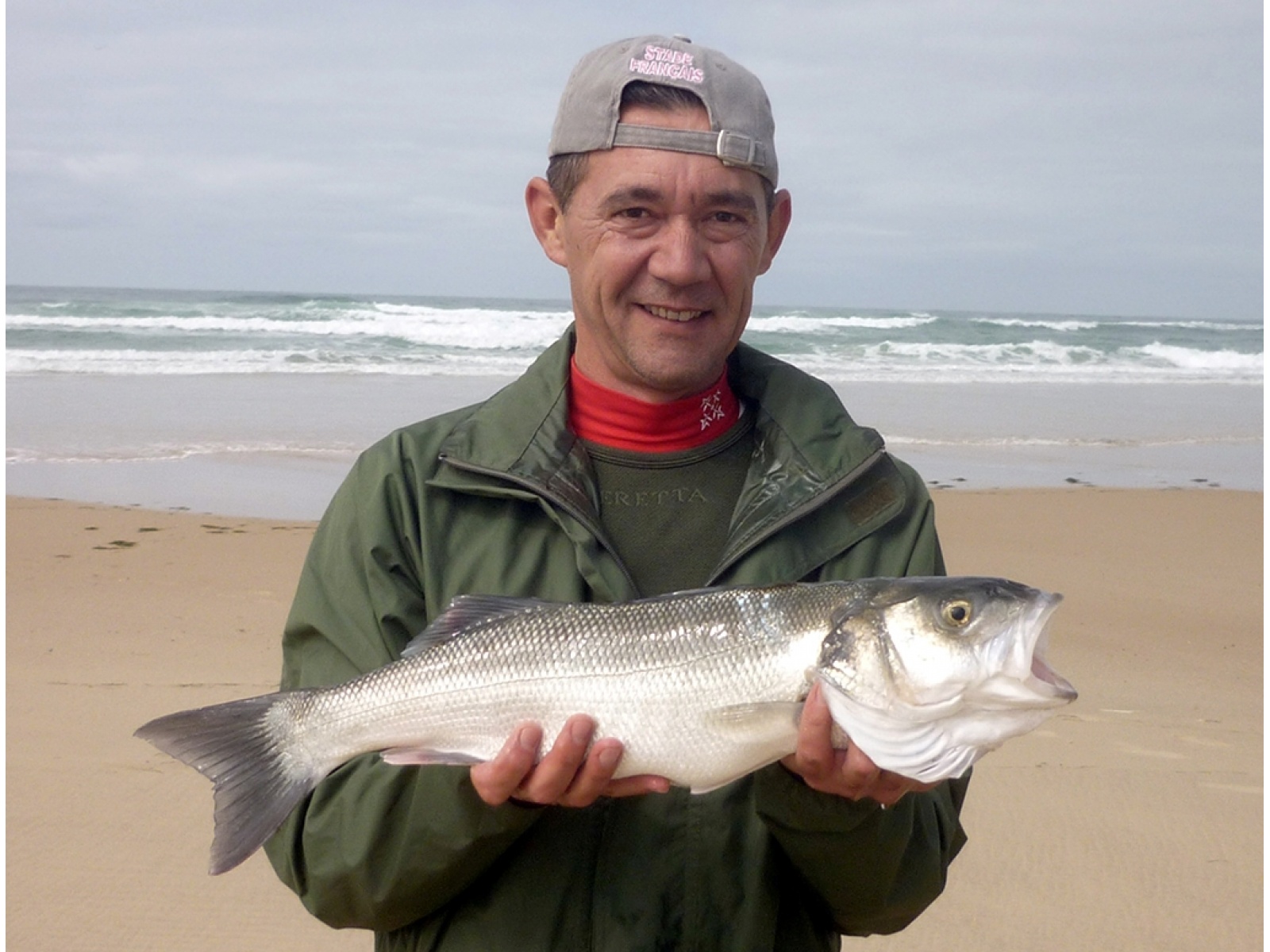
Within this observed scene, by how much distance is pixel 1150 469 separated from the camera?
16.2m

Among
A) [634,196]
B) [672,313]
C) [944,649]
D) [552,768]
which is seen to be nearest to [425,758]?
[552,768]

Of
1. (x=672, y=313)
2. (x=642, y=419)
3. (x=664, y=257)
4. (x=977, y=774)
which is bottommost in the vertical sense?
(x=977, y=774)

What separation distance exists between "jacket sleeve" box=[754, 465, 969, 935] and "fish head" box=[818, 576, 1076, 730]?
220 millimetres

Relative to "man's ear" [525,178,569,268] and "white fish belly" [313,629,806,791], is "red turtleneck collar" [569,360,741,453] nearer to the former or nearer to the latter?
"man's ear" [525,178,569,268]

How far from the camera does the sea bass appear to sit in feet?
7.56

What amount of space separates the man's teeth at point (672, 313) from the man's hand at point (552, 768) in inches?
36.4

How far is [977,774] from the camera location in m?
6.43

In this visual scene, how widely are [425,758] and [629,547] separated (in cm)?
62

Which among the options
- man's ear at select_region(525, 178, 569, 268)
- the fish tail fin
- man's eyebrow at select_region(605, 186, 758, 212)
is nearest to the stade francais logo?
man's eyebrow at select_region(605, 186, 758, 212)

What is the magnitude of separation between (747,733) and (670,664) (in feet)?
0.60

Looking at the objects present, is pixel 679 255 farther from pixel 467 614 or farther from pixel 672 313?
pixel 467 614

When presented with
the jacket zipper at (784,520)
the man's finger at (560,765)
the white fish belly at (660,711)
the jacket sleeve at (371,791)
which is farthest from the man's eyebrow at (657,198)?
the man's finger at (560,765)

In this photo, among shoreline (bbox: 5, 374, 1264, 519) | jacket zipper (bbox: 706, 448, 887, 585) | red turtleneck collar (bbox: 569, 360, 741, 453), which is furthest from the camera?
shoreline (bbox: 5, 374, 1264, 519)

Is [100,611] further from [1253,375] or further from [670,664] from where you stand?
[1253,375]
